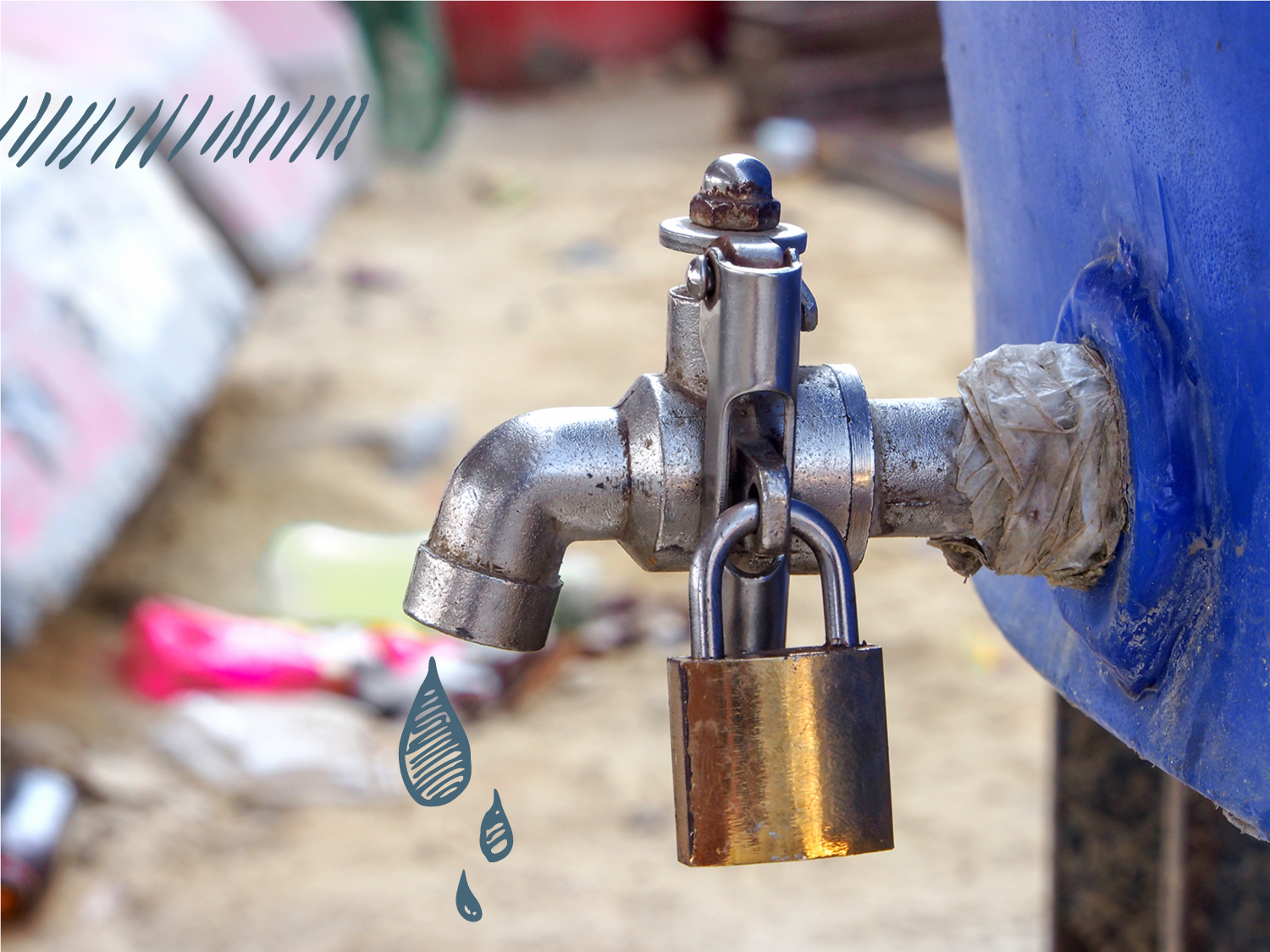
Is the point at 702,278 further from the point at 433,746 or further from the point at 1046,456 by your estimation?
the point at 433,746

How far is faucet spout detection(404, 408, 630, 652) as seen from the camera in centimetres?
80

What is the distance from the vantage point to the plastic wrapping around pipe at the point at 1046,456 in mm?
790

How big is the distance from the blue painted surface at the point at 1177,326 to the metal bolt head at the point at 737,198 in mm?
211

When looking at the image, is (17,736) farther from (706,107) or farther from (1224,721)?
(706,107)

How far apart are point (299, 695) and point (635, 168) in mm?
5660

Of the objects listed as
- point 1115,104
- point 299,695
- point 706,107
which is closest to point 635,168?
point 706,107

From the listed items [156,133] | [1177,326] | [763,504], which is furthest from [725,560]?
[156,133]

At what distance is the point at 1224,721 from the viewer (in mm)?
761

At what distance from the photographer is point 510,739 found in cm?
311

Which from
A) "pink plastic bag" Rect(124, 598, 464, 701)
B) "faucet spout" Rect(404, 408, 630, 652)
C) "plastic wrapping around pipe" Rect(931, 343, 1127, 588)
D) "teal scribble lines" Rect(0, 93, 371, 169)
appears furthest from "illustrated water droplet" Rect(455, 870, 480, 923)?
"pink plastic bag" Rect(124, 598, 464, 701)

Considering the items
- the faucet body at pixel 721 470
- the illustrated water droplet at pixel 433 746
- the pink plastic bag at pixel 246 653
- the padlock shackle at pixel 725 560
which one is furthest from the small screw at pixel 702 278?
the pink plastic bag at pixel 246 653

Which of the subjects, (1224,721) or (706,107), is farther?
(706,107)

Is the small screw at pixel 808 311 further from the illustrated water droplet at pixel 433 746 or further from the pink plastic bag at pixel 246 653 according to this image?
the pink plastic bag at pixel 246 653

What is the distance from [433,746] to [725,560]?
0.46m
